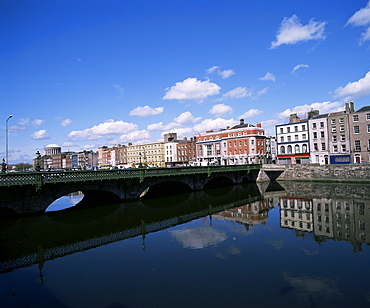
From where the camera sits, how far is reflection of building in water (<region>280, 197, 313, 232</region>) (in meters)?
25.3

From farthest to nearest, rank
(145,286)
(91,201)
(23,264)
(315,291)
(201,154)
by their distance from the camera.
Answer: (201,154)
(91,201)
(23,264)
(145,286)
(315,291)

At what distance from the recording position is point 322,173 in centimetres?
6106

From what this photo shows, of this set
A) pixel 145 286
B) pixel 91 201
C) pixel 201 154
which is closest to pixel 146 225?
pixel 145 286

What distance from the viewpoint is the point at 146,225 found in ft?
85.7

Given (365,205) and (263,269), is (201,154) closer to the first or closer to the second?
(365,205)

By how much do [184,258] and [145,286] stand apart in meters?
4.21

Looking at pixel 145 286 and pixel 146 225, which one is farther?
pixel 146 225

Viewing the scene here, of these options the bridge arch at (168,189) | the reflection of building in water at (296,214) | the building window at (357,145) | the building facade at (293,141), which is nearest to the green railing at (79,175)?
the bridge arch at (168,189)

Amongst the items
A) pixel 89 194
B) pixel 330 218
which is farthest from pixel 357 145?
pixel 89 194

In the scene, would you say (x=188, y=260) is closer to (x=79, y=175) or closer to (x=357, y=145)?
(x=79, y=175)

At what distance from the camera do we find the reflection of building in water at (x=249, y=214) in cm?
2792

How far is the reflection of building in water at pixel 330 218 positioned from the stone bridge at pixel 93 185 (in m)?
17.0

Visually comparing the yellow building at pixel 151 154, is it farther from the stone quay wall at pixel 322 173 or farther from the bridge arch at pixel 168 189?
the bridge arch at pixel 168 189

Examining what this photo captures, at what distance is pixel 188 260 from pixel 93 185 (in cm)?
2080
